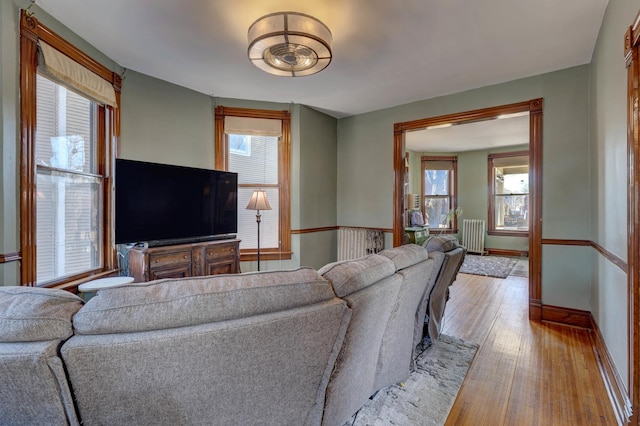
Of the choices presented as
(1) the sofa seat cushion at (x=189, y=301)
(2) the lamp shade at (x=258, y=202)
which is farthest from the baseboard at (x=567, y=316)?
(2) the lamp shade at (x=258, y=202)

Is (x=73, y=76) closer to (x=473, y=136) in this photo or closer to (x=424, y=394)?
(x=424, y=394)

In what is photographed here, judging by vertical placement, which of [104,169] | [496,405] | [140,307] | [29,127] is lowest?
[496,405]

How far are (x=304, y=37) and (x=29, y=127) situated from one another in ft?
6.92

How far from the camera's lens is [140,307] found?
0.90 m

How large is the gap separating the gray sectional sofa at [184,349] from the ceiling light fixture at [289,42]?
1673 mm

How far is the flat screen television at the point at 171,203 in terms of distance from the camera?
110 inches

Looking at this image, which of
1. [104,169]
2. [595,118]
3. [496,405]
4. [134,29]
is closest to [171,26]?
[134,29]

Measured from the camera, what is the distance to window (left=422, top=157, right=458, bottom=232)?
25.1 feet

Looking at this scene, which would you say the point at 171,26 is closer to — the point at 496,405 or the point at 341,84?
the point at 341,84

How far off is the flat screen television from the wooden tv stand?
16 centimetres

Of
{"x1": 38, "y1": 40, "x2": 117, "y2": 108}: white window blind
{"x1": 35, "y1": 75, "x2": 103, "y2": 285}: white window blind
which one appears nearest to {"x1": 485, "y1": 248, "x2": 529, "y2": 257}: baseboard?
{"x1": 35, "y1": 75, "x2": 103, "y2": 285}: white window blind

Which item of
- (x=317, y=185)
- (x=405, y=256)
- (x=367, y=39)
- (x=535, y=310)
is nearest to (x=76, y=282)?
(x=405, y=256)

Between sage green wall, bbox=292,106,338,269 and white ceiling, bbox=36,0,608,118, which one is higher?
white ceiling, bbox=36,0,608,118

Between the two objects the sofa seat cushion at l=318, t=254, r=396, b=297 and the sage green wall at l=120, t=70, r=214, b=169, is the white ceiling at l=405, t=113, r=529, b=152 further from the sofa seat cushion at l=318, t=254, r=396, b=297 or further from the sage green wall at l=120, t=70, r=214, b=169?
the sofa seat cushion at l=318, t=254, r=396, b=297
